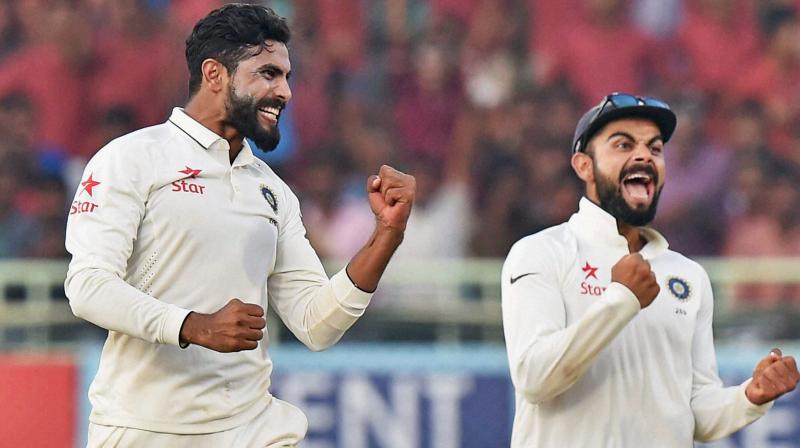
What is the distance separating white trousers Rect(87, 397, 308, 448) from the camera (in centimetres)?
505

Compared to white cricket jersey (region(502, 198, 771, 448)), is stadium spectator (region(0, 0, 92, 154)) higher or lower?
higher

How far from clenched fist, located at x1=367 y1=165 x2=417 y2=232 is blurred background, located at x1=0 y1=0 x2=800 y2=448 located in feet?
12.9

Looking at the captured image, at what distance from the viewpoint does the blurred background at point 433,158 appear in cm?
911

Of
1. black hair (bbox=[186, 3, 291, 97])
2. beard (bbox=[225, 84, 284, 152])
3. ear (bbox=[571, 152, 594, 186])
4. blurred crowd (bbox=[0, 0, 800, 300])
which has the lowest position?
ear (bbox=[571, 152, 594, 186])

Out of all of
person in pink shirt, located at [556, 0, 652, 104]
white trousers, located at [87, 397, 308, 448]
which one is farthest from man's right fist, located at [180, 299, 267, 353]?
person in pink shirt, located at [556, 0, 652, 104]

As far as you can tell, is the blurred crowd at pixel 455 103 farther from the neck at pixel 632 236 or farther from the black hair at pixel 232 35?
the black hair at pixel 232 35

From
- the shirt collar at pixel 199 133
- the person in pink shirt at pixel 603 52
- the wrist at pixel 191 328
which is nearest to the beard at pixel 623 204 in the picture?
the shirt collar at pixel 199 133

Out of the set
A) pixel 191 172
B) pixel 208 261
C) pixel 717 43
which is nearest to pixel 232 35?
pixel 191 172

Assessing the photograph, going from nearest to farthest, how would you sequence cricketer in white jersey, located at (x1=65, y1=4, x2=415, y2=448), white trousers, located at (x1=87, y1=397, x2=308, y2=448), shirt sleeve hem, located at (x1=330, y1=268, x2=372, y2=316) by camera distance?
cricketer in white jersey, located at (x1=65, y1=4, x2=415, y2=448) < white trousers, located at (x1=87, y1=397, x2=308, y2=448) < shirt sleeve hem, located at (x1=330, y1=268, x2=372, y2=316)

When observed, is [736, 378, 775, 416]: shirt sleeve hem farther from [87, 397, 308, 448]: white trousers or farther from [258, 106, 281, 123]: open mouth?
[258, 106, 281, 123]: open mouth

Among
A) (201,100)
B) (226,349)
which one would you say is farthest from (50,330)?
(226,349)

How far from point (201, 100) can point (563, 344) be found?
1.45 metres

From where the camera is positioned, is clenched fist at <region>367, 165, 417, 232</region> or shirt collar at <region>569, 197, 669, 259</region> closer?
clenched fist at <region>367, 165, 417, 232</region>

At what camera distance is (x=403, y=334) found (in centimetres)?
920
